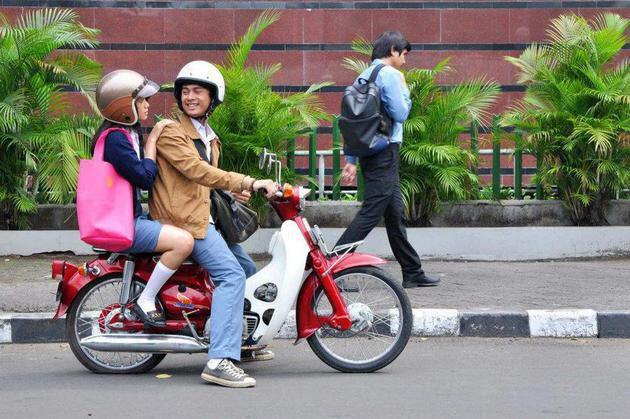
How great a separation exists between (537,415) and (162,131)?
2.30m

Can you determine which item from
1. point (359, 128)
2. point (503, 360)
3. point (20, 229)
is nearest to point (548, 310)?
point (503, 360)

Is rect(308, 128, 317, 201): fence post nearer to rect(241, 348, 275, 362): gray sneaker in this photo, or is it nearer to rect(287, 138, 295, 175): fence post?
rect(287, 138, 295, 175): fence post

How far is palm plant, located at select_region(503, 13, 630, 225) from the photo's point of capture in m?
10.5

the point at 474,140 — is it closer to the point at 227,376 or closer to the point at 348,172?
the point at 348,172

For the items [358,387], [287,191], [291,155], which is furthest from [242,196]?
[291,155]

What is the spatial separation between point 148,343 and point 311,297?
2.79ft

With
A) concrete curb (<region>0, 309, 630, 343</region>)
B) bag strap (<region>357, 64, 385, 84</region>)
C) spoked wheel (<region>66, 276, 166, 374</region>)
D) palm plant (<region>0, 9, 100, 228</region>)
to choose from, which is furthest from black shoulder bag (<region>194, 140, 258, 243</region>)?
palm plant (<region>0, 9, 100, 228</region>)

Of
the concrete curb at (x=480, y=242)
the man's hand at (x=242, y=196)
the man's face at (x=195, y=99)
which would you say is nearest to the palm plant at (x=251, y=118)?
the concrete curb at (x=480, y=242)

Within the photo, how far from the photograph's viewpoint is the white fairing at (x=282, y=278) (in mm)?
6320

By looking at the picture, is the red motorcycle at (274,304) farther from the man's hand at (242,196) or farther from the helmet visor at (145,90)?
the helmet visor at (145,90)

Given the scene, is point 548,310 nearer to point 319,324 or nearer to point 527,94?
point 319,324

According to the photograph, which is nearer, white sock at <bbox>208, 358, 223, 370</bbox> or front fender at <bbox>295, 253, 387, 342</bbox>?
white sock at <bbox>208, 358, 223, 370</bbox>

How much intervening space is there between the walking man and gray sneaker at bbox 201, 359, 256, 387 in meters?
2.34

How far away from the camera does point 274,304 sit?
6.34 m
